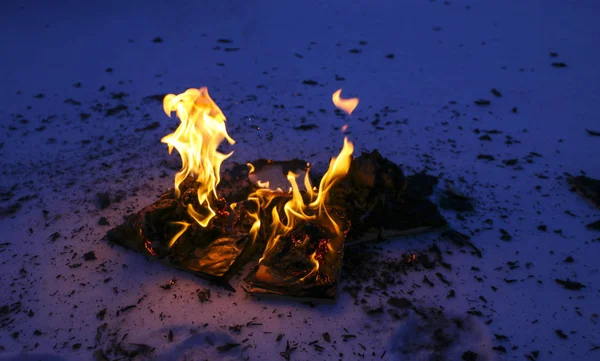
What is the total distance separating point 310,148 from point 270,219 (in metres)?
1.80

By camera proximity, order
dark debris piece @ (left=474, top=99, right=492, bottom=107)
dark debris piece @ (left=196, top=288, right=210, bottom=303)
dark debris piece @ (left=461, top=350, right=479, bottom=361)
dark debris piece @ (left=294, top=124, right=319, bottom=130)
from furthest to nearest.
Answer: dark debris piece @ (left=474, top=99, right=492, bottom=107), dark debris piece @ (left=294, top=124, right=319, bottom=130), dark debris piece @ (left=196, top=288, right=210, bottom=303), dark debris piece @ (left=461, top=350, right=479, bottom=361)

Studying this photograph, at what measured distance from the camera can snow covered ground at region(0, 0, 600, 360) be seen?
3561mm

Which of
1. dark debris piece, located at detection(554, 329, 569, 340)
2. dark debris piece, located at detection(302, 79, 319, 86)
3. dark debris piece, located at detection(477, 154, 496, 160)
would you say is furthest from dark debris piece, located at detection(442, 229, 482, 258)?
dark debris piece, located at detection(302, 79, 319, 86)

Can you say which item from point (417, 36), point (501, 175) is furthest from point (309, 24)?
point (501, 175)

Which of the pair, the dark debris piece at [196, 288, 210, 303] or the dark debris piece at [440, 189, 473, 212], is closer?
the dark debris piece at [196, 288, 210, 303]

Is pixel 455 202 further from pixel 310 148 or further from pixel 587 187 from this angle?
pixel 310 148

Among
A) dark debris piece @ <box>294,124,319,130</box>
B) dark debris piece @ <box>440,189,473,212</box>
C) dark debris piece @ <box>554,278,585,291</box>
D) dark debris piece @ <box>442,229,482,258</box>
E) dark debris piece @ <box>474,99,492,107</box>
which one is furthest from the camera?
dark debris piece @ <box>474,99,492,107</box>

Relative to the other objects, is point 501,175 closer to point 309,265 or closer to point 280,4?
point 309,265

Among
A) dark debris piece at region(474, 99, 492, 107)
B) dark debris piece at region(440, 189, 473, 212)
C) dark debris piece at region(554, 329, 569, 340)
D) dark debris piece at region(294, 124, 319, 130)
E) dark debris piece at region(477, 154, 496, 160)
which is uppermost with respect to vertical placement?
dark debris piece at region(474, 99, 492, 107)

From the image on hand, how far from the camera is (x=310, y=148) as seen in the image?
5902 millimetres

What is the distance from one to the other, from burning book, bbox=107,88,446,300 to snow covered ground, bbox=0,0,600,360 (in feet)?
0.69

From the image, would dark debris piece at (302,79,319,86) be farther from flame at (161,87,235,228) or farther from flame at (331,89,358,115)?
flame at (161,87,235,228)

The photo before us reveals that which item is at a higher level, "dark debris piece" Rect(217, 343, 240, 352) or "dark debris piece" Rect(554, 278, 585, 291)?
"dark debris piece" Rect(554, 278, 585, 291)

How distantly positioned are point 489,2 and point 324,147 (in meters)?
6.86
